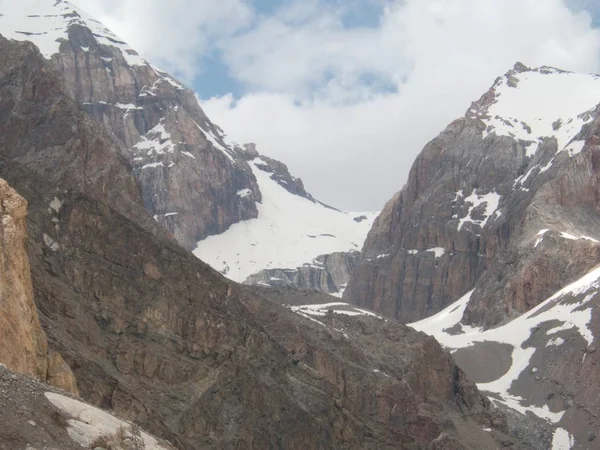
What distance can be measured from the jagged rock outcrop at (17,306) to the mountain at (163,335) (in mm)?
918

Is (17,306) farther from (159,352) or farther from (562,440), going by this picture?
(562,440)

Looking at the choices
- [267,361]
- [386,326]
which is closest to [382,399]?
[267,361]

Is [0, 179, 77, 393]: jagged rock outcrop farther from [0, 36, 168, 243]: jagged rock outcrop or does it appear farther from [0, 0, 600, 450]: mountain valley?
[0, 36, 168, 243]: jagged rock outcrop

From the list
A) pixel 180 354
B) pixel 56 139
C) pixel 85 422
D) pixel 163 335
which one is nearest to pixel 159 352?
pixel 180 354

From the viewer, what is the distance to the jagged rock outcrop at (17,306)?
4753cm

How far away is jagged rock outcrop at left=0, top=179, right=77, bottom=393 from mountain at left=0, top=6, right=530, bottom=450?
92 centimetres

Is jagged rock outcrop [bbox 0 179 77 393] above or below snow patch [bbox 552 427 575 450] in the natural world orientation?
below

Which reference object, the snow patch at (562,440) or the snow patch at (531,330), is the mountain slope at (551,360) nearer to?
the snow patch at (531,330)

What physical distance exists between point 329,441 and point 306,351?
2076cm

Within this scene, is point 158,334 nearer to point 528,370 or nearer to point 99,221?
point 99,221

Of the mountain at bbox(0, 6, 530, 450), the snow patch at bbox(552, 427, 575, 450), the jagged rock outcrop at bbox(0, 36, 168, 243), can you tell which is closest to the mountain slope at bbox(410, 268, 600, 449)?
the snow patch at bbox(552, 427, 575, 450)

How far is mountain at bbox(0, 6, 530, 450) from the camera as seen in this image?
81.9m

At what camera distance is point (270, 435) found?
89.1 metres

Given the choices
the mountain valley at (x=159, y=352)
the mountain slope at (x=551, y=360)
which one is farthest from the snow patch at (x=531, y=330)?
the mountain valley at (x=159, y=352)
